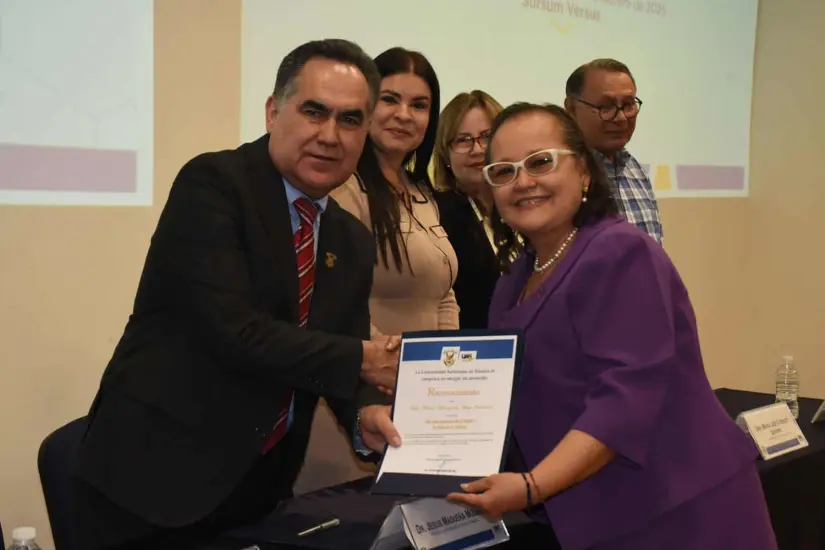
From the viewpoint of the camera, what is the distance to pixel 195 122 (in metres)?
3.06

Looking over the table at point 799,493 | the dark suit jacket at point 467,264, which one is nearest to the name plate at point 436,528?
the table at point 799,493

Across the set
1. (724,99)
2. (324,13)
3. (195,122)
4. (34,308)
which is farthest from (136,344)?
(724,99)

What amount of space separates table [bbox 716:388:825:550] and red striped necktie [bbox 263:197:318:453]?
4.60ft

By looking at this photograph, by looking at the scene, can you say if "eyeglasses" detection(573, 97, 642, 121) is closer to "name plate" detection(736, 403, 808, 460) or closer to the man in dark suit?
"name plate" detection(736, 403, 808, 460)

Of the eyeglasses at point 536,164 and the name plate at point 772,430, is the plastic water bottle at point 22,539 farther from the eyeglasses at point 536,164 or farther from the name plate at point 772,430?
the name plate at point 772,430

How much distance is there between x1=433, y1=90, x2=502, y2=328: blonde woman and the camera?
2939 mm

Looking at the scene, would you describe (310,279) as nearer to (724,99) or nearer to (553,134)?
(553,134)

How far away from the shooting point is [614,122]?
324 cm

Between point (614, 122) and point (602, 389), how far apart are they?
6.21ft

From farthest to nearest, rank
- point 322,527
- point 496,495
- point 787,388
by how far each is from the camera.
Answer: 1. point 787,388
2. point 322,527
3. point 496,495

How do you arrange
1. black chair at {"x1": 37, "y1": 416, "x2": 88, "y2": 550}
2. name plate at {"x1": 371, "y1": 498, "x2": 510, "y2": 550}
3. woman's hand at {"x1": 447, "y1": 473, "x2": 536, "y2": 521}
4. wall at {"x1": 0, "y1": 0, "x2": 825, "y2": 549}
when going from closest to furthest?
woman's hand at {"x1": 447, "y1": 473, "x2": 536, "y2": 521} < name plate at {"x1": 371, "y1": 498, "x2": 510, "y2": 550} < black chair at {"x1": 37, "y1": 416, "x2": 88, "y2": 550} < wall at {"x1": 0, "y1": 0, "x2": 825, "y2": 549}

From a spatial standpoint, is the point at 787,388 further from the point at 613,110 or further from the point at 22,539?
the point at 22,539

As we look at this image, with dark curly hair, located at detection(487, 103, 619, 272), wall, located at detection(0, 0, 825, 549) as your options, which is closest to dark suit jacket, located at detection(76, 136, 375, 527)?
dark curly hair, located at detection(487, 103, 619, 272)

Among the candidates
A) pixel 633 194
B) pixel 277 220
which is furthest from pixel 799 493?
pixel 277 220
